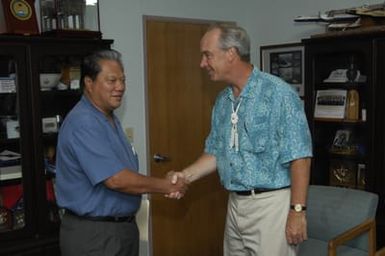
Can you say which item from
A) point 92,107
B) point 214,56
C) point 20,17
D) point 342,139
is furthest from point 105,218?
point 342,139

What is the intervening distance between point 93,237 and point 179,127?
1639mm

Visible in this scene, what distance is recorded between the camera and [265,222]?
1979 mm

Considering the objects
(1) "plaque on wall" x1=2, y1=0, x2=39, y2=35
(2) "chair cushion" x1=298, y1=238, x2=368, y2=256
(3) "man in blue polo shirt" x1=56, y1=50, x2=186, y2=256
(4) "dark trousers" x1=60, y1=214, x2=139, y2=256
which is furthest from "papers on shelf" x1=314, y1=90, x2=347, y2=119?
(1) "plaque on wall" x1=2, y1=0, x2=39, y2=35

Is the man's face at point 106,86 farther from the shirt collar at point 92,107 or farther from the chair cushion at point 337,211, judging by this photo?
the chair cushion at point 337,211

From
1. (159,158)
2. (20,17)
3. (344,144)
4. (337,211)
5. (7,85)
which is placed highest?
(20,17)

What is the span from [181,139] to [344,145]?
116cm

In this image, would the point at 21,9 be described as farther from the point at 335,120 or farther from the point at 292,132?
the point at 335,120

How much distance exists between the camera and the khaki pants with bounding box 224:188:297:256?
1.97 m

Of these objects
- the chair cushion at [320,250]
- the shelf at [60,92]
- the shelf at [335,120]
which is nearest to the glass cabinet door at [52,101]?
the shelf at [60,92]

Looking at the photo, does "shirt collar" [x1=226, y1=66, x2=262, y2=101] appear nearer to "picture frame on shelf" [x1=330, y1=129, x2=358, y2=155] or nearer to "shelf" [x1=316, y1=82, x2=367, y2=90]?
"shelf" [x1=316, y1=82, x2=367, y2=90]

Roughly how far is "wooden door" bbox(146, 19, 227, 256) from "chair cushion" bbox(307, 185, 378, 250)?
1.02m

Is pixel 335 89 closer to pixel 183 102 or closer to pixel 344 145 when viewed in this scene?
pixel 344 145

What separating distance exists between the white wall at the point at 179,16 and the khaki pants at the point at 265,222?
1.40m

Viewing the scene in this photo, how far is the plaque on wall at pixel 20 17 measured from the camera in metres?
2.48
